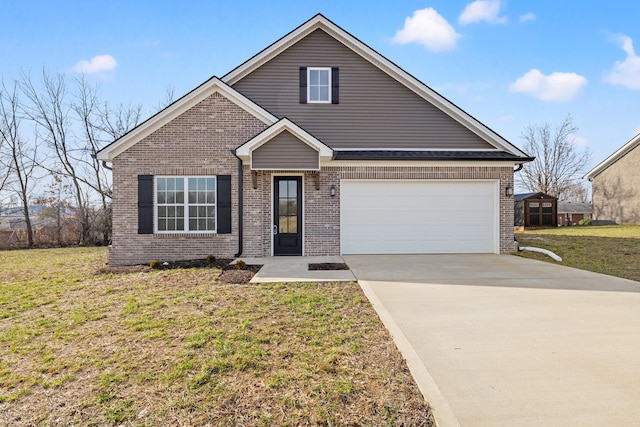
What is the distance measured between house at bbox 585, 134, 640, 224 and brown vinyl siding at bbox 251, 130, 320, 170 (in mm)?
28145

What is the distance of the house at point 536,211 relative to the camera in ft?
85.6

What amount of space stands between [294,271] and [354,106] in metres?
6.24

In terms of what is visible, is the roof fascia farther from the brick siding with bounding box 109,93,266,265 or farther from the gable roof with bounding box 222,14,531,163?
the gable roof with bounding box 222,14,531,163

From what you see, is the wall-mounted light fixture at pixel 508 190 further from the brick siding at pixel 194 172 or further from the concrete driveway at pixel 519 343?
the brick siding at pixel 194 172

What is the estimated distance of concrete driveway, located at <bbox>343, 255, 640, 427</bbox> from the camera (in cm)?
264

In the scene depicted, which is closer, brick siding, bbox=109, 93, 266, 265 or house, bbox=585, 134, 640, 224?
brick siding, bbox=109, 93, 266, 265

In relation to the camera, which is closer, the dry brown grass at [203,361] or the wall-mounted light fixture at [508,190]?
the dry brown grass at [203,361]

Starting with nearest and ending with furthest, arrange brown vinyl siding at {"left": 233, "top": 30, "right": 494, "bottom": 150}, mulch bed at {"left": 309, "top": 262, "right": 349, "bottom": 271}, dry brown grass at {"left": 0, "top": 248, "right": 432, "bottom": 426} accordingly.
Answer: dry brown grass at {"left": 0, "top": 248, "right": 432, "bottom": 426} < mulch bed at {"left": 309, "top": 262, "right": 349, "bottom": 271} < brown vinyl siding at {"left": 233, "top": 30, "right": 494, "bottom": 150}

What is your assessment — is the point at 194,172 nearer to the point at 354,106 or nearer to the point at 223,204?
the point at 223,204

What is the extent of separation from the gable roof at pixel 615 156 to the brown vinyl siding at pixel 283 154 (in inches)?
1104

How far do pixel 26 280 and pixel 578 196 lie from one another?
64144mm

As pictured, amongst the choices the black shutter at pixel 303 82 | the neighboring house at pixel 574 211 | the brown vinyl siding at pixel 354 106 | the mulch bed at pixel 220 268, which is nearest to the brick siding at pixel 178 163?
the mulch bed at pixel 220 268

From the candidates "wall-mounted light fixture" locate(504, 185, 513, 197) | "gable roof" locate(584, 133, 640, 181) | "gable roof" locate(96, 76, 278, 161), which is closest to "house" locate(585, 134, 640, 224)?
"gable roof" locate(584, 133, 640, 181)

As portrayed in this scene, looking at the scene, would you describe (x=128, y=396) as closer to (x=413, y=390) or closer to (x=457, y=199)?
(x=413, y=390)
